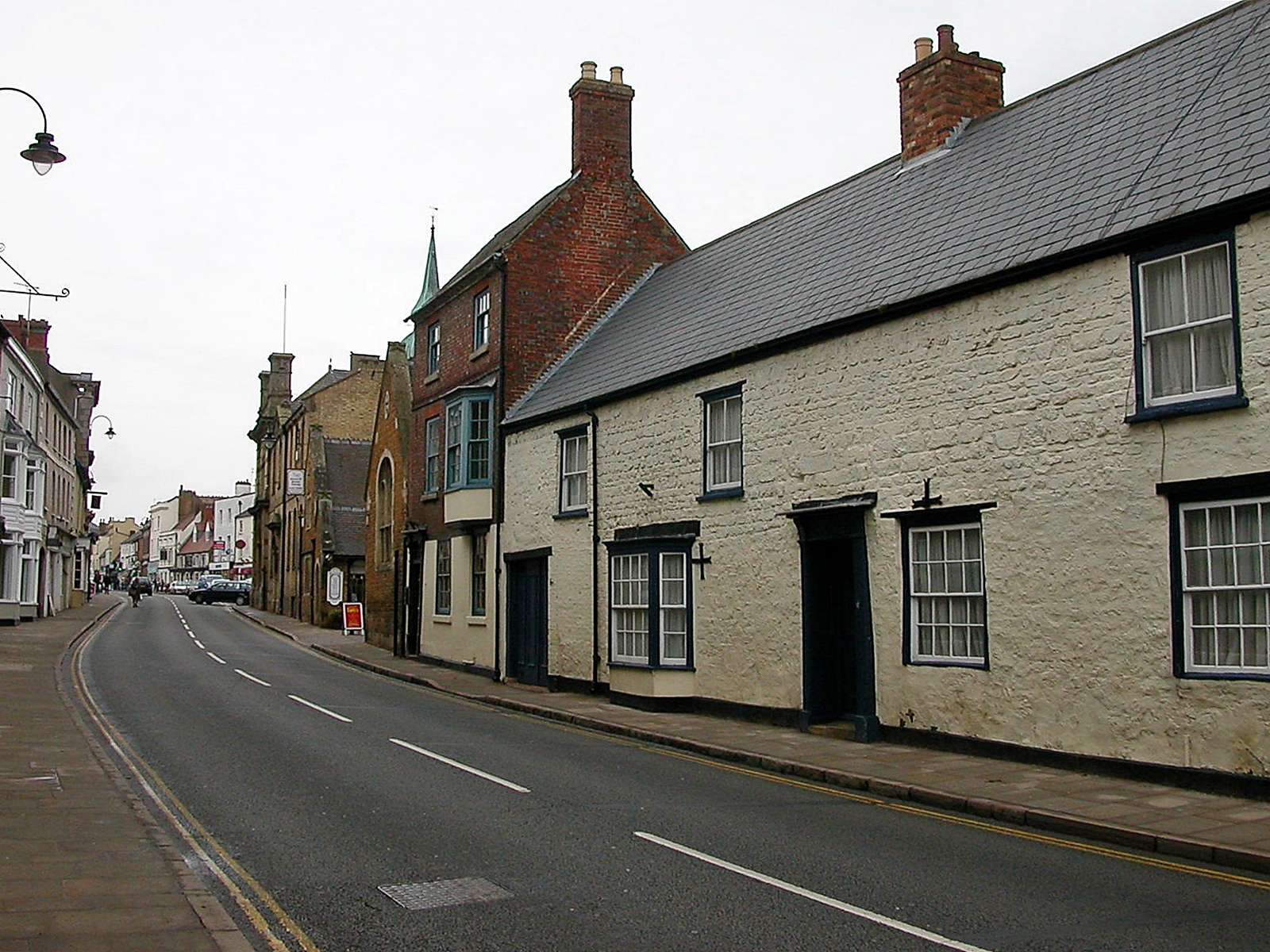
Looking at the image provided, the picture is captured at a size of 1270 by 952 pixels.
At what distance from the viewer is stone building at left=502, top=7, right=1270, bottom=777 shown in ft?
38.2

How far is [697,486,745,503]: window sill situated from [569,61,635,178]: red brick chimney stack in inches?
478

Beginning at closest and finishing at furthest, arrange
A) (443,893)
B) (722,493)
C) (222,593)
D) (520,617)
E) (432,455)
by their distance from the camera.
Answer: (443,893)
(722,493)
(520,617)
(432,455)
(222,593)

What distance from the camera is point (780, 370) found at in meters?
17.6

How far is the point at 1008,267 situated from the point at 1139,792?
19.7 feet

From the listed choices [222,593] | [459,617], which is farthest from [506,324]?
[222,593]

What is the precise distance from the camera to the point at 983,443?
1396 centimetres

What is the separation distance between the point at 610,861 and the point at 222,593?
229ft

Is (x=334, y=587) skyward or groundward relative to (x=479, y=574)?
groundward

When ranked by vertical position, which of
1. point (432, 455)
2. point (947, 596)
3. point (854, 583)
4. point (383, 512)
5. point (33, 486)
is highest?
point (33, 486)

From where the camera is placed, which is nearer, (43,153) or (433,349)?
(43,153)

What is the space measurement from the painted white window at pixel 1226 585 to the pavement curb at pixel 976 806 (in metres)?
2.47

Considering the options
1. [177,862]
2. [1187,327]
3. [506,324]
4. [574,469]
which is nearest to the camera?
[177,862]

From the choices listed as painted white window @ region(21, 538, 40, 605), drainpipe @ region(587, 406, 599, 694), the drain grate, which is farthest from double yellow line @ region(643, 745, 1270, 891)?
painted white window @ region(21, 538, 40, 605)

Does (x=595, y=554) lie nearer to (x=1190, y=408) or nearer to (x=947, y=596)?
(x=947, y=596)
